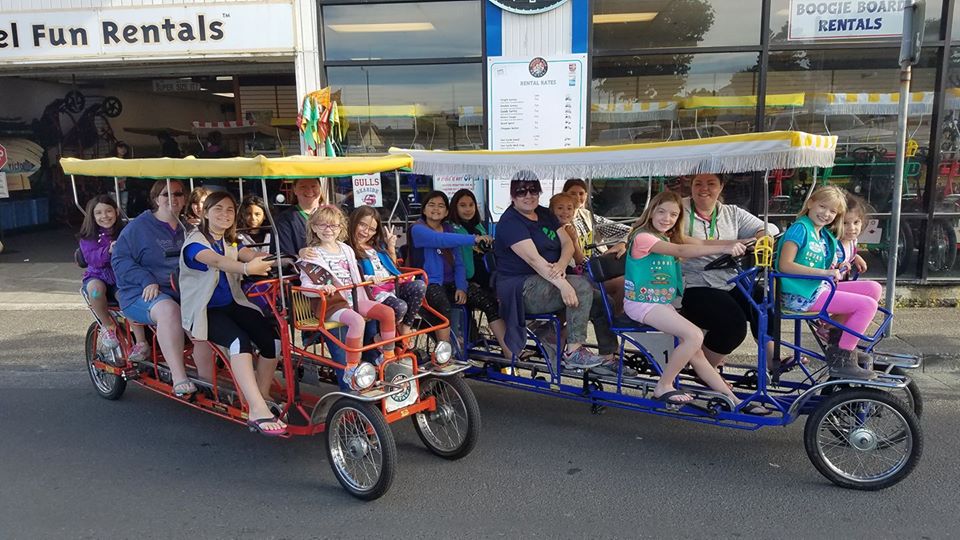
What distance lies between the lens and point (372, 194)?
859 cm

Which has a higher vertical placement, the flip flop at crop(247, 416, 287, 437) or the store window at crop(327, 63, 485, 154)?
the store window at crop(327, 63, 485, 154)

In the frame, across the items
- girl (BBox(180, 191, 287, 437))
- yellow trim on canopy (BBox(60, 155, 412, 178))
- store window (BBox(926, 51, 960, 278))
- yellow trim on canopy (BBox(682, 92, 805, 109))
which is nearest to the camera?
yellow trim on canopy (BBox(60, 155, 412, 178))

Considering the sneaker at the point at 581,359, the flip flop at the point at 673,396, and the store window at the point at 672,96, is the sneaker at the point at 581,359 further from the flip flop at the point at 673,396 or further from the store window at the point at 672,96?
the store window at the point at 672,96

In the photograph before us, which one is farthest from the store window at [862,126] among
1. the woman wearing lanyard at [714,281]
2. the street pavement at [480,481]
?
the woman wearing lanyard at [714,281]

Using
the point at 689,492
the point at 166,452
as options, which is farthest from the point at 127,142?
the point at 689,492

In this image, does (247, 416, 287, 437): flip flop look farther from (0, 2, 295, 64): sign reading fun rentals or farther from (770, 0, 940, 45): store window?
(770, 0, 940, 45): store window

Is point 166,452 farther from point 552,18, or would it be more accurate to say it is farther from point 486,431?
point 552,18

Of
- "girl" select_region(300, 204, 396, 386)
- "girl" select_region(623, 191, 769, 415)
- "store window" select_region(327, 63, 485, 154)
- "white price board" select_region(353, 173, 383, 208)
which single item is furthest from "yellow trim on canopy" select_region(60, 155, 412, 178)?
"store window" select_region(327, 63, 485, 154)

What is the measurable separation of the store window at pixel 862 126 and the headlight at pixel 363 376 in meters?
6.13

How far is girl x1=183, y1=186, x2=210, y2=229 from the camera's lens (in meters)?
4.81

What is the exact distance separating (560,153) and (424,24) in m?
4.88

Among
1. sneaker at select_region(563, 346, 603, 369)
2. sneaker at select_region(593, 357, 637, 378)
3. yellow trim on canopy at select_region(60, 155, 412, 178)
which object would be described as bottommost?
sneaker at select_region(593, 357, 637, 378)

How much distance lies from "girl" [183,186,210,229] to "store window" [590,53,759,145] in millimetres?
5074

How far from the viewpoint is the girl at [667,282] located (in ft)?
13.2
